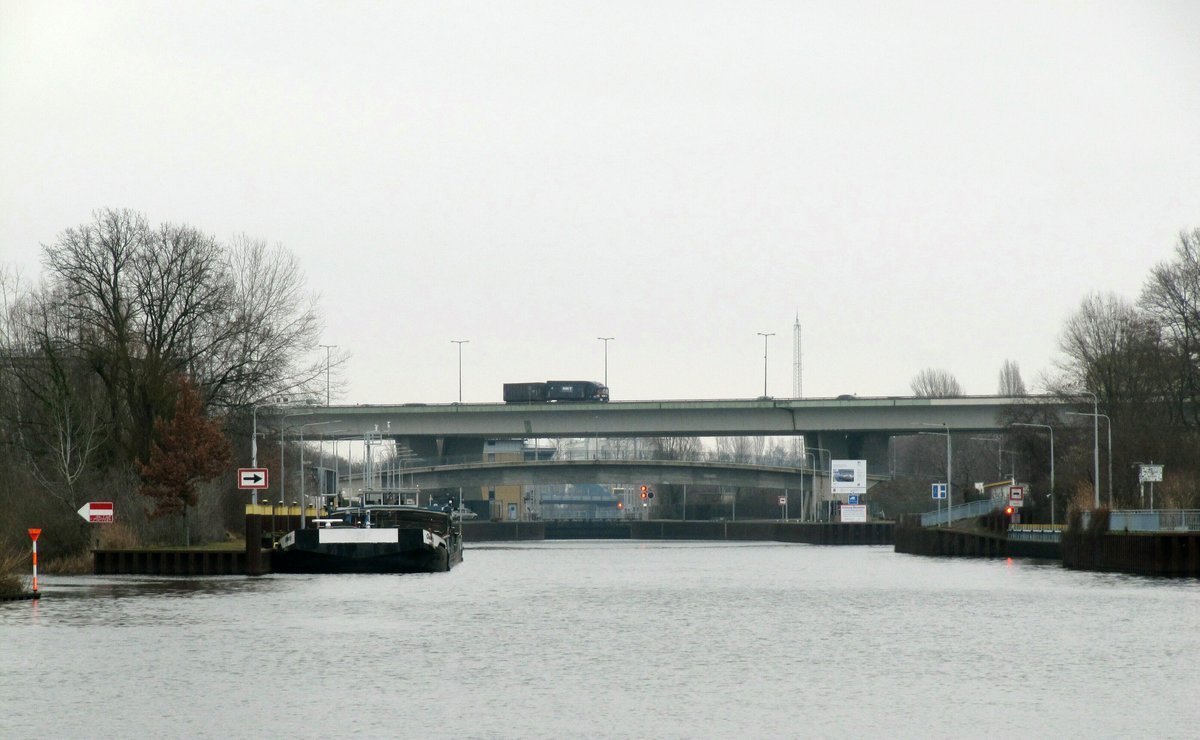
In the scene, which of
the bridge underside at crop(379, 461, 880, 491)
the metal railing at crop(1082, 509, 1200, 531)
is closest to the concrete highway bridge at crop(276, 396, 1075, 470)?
the bridge underside at crop(379, 461, 880, 491)

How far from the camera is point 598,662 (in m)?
32.4

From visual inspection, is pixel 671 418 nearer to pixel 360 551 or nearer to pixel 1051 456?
pixel 1051 456

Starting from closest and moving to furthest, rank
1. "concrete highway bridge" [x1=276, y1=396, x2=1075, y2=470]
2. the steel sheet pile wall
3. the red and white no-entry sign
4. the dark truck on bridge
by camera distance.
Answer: the red and white no-entry sign < the steel sheet pile wall < "concrete highway bridge" [x1=276, y1=396, x2=1075, y2=470] < the dark truck on bridge

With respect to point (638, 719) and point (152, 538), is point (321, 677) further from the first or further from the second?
point (152, 538)

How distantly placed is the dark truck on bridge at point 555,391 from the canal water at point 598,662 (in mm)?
72846

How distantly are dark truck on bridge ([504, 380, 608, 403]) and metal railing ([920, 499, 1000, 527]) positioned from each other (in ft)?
94.0

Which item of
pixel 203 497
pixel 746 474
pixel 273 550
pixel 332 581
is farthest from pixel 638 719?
pixel 746 474

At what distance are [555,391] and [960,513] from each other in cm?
3507

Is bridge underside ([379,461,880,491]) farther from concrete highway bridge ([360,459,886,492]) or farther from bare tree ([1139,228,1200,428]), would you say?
bare tree ([1139,228,1200,428])

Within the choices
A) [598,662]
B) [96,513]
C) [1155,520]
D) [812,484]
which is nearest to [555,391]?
[812,484]

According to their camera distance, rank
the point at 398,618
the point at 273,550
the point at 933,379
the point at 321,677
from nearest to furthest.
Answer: the point at 321,677 → the point at 398,618 → the point at 273,550 → the point at 933,379

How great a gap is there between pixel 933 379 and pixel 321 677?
523 feet

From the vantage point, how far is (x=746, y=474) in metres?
158

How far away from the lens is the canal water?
24.1m
